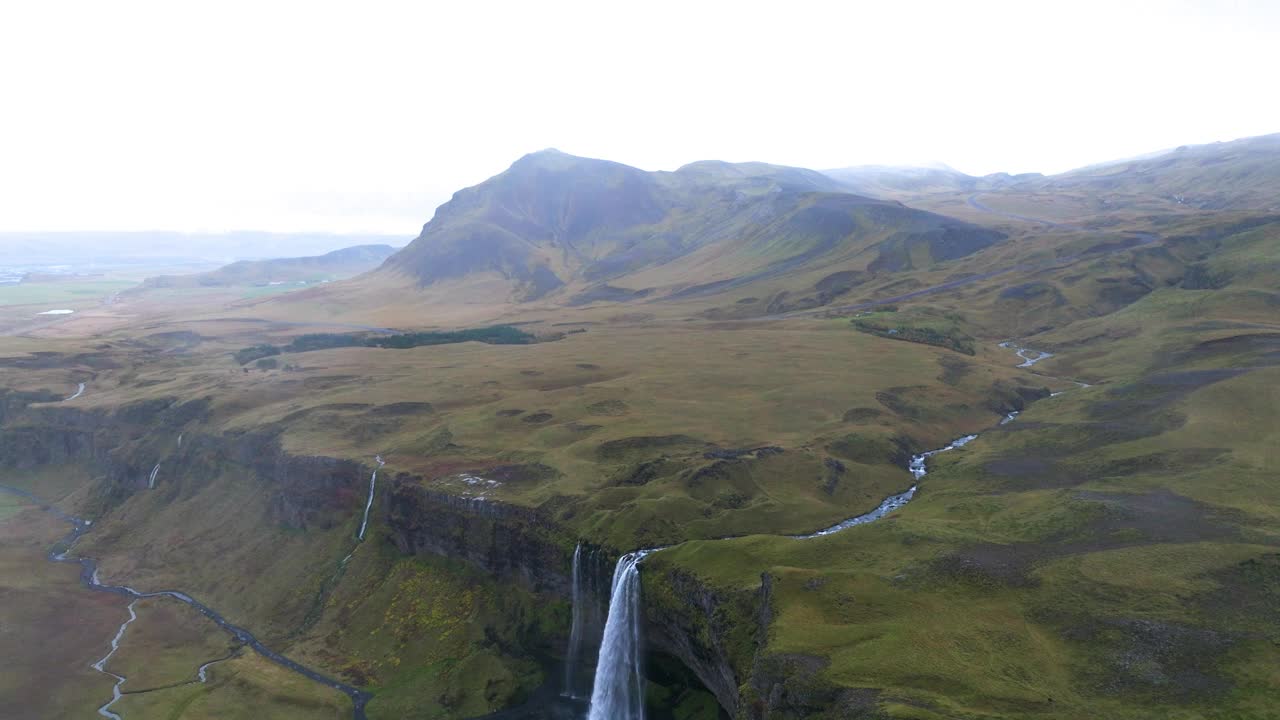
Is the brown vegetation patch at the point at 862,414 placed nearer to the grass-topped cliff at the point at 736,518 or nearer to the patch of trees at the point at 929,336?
the grass-topped cliff at the point at 736,518

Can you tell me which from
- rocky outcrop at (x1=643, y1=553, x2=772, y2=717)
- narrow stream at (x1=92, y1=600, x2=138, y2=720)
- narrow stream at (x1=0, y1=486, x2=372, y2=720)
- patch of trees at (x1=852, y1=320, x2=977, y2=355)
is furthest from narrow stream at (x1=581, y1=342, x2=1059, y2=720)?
patch of trees at (x1=852, y1=320, x2=977, y2=355)

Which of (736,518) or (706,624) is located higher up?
(736,518)

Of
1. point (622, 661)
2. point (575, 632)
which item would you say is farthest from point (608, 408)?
point (622, 661)

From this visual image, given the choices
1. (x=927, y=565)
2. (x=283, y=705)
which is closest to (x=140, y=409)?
(x=283, y=705)

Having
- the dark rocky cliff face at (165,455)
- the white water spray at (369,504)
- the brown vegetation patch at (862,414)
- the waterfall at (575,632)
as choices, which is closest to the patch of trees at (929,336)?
the brown vegetation patch at (862,414)

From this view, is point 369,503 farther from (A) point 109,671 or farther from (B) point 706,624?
(B) point 706,624

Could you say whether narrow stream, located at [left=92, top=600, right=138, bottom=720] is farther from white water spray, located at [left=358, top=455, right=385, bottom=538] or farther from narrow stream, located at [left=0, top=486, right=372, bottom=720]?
white water spray, located at [left=358, top=455, right=385, bottom=538]

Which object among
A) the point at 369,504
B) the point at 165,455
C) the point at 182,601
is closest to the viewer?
the point at 182,601
